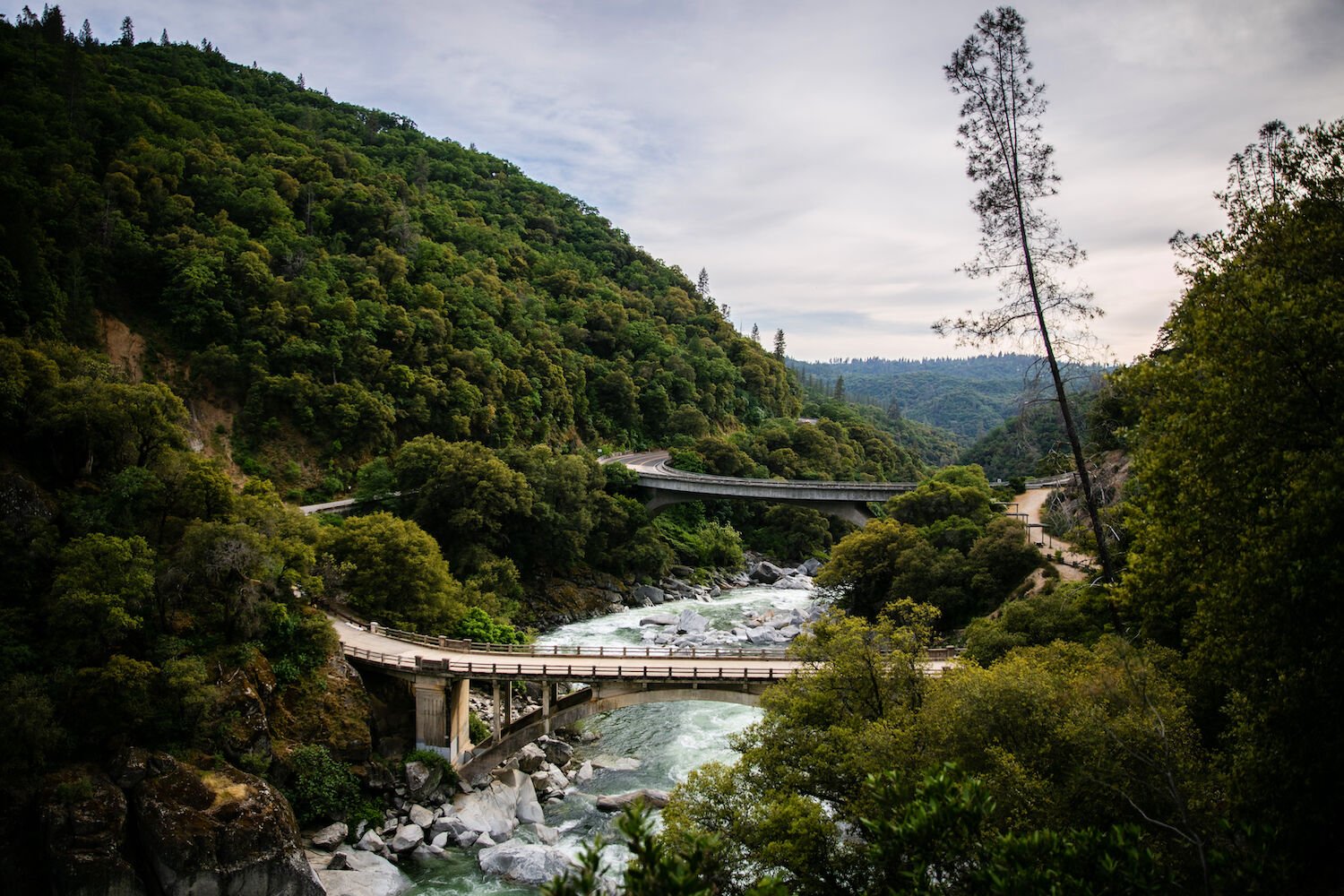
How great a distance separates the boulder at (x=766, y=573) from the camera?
62469 mm

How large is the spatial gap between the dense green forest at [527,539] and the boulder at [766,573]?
10.3 feet

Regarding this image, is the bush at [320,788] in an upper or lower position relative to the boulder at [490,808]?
upper

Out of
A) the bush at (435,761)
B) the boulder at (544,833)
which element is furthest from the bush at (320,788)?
the boulder at (544,833)

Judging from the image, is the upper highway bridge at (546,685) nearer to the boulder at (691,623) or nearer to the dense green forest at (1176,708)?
the dense green forest at (1176,708)

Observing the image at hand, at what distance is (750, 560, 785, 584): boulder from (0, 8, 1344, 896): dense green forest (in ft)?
10.3

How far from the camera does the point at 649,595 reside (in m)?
53.9

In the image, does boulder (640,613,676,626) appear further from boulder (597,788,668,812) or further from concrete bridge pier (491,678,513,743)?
boulder (597,788,668,812)

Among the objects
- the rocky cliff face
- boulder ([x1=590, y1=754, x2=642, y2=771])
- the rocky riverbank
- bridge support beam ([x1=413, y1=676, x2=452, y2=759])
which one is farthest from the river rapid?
bridge support beam ([x1=413, y1=676, x2=452, y2=759])

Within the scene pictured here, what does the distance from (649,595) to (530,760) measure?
2622 centimetres

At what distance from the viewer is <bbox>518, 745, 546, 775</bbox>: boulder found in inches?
1092

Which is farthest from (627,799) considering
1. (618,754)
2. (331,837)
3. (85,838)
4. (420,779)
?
(85,838)

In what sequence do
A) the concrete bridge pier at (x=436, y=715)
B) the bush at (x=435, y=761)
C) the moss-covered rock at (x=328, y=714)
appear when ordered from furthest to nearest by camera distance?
the concrete bridge pier at (x=436, y=715), the bush at (x=435, y=761), the moss-covered rock at (x=328, y=714)

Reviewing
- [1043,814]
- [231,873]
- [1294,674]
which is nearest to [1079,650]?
[1043,814]

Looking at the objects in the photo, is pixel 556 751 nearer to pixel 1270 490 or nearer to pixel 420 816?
pixel 420 816
